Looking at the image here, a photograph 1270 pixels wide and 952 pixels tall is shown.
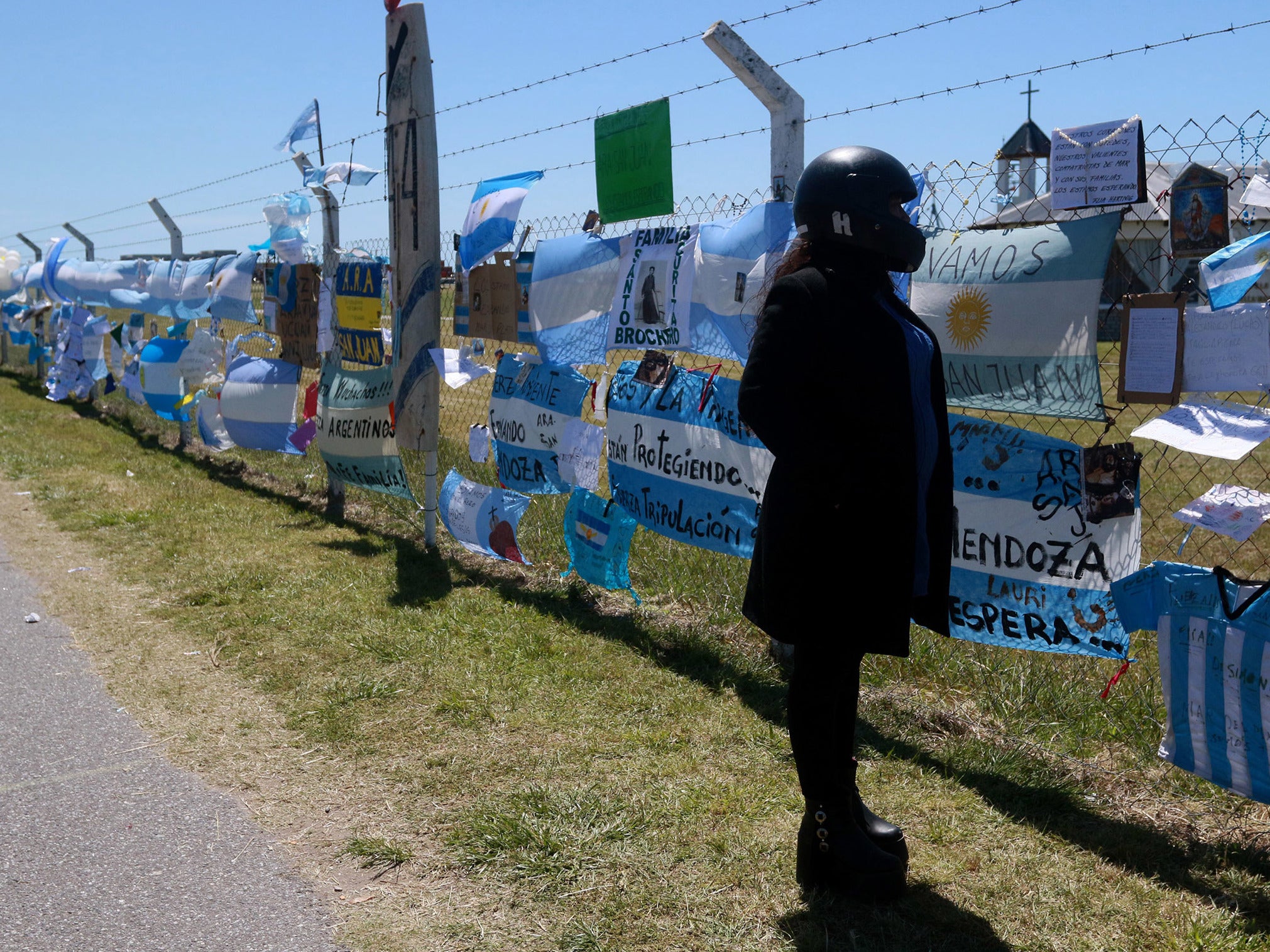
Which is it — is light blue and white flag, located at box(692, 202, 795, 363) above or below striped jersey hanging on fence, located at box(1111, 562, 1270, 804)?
above

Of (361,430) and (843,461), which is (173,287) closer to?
(361,430)

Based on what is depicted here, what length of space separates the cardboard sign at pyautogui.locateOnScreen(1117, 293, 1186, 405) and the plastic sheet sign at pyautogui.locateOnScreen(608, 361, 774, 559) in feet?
5.02

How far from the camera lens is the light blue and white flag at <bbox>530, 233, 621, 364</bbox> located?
18.1 feet

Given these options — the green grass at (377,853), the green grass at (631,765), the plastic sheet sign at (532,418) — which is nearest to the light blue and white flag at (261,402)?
the green grass at (631,765)

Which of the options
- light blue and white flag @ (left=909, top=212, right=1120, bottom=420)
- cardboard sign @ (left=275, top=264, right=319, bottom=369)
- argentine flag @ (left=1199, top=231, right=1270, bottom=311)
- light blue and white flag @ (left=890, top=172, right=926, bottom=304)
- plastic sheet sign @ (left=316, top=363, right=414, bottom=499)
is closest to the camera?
argentine flag @ (left=1199, top=231, right=1270, bottom=311)

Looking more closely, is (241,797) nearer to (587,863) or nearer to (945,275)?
(587,863)

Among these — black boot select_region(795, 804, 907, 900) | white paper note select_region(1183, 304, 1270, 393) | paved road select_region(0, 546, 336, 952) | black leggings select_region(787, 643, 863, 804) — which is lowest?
paved road select_region(0, 546, 336, 952)

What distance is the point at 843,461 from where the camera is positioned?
2748 mm

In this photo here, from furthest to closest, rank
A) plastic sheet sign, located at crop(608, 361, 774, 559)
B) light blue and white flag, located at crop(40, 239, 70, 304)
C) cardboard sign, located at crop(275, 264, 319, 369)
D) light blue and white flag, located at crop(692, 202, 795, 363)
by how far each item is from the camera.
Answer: light blue and white flag, located at crop(40, 239, 70, 304) → cardboard sign, located at crop(275, 264, 319, 369) → plastic sheet sign, located at crop(608, 361, 774, 559) → light blue and white flag, located at crop(692, 202, 795, 363)

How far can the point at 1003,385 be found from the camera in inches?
151

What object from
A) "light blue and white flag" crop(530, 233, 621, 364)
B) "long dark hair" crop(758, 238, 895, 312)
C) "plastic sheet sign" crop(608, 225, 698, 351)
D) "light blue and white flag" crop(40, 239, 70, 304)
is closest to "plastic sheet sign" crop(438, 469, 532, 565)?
"light blue and white flag" crop(530, 233, 621, 364)

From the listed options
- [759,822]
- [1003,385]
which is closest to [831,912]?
[759,822]

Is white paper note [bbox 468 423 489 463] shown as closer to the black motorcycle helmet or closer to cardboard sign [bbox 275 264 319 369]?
cardboard sign [bbox 275 264 319 369]

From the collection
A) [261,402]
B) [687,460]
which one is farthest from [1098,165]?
[261,402]
